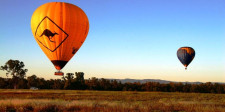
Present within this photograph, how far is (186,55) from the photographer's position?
55.4 meters

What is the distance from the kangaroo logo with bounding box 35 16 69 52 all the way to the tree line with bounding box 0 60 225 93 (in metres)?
72.7

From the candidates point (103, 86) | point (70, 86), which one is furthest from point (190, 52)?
point (70, 86)

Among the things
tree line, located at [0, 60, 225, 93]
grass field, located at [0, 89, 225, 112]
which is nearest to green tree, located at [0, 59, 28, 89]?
tree line, located at [0, 60, 225, 93]

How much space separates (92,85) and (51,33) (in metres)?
81.2

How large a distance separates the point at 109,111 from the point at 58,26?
9.72 metres

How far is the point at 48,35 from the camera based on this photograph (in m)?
24.0

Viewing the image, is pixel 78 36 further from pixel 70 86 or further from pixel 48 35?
pixel 70 86

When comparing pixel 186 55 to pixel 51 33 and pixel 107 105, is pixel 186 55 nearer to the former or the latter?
pixel 107 105

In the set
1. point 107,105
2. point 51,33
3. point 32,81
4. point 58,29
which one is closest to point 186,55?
point 107,105

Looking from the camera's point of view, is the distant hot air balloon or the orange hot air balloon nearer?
the orange hot air balloon

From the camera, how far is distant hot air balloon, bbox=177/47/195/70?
55.3 m

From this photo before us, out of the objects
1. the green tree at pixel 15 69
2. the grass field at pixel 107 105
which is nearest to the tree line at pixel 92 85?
the green tree at pixel 15 69

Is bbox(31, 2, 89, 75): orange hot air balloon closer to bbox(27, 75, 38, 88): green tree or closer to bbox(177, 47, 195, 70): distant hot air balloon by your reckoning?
bbox(177, 47, 195, 70): distant hot air balloon

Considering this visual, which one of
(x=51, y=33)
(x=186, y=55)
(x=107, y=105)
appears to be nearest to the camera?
(x=107, y=105)
